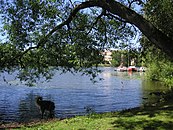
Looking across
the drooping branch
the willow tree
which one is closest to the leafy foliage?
the willow tree

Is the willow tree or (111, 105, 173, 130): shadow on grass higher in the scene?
the willow tree

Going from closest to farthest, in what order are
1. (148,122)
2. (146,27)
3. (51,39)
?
(146,27) < (148,122) < (51,39)

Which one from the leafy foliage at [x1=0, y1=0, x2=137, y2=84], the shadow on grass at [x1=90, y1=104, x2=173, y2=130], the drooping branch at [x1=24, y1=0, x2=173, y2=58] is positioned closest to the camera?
the drooping branch at [x1=24, y1=0, x2=173, y2=58]

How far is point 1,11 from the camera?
15.4 meters

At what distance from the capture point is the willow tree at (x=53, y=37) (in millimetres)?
14934

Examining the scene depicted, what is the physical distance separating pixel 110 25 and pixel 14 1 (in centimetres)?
585

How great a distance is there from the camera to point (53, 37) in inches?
613

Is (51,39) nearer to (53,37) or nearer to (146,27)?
(53,37)

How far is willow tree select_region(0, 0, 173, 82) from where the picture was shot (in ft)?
49.0

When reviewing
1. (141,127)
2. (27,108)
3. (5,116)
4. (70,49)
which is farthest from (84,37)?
(27,108)

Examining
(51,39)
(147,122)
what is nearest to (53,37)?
(51,39)

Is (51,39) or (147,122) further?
(51,39)

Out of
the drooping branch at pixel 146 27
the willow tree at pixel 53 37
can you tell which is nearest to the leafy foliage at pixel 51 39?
the willow tree at pixel 53 37

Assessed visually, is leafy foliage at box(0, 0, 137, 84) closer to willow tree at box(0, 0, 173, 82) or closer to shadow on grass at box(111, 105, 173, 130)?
willow tree at box(0, 0, 173, 82)
